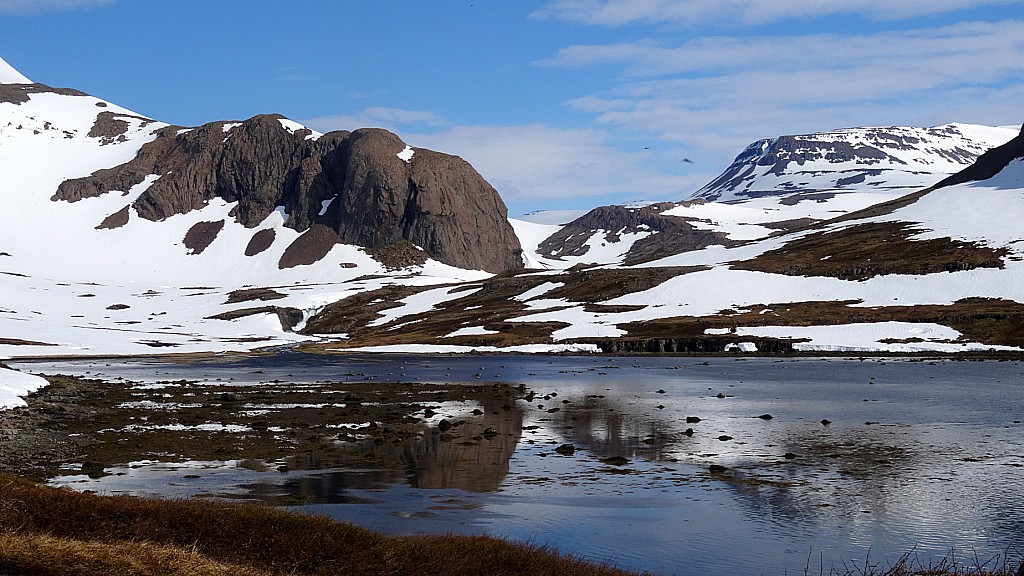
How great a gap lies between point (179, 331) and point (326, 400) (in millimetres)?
119550

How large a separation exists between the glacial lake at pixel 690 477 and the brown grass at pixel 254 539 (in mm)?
4021

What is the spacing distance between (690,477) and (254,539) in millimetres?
19108

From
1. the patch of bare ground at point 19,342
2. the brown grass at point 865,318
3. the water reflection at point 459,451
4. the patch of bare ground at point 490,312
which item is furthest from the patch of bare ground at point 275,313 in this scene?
the water reflection at point 459,451

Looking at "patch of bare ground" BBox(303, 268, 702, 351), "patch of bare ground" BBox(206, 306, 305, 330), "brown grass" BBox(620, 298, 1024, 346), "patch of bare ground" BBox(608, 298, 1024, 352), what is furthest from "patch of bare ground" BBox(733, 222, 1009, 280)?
"patch of bare ground" BBox(206, 306, 305, 330)

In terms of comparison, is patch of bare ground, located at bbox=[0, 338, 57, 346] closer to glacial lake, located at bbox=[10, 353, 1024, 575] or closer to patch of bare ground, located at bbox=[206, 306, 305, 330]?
patch of bare ground, located at bbox=[206, 306, 305, 330]

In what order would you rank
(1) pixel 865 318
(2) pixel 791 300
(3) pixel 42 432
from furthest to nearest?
(2) pixel 791 300 < (1) pixel 865 318 < (3) pixel 42 432

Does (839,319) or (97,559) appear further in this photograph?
(839,319)

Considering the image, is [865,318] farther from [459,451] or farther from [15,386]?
[15,386]

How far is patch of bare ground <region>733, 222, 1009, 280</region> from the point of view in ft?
486

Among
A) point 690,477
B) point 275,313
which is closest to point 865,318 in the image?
point 690,477

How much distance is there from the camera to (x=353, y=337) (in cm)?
16750

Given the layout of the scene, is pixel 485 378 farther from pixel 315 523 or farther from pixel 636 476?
pixel 315 523

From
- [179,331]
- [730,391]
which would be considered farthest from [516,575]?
[179,331]

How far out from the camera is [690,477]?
113 feet
